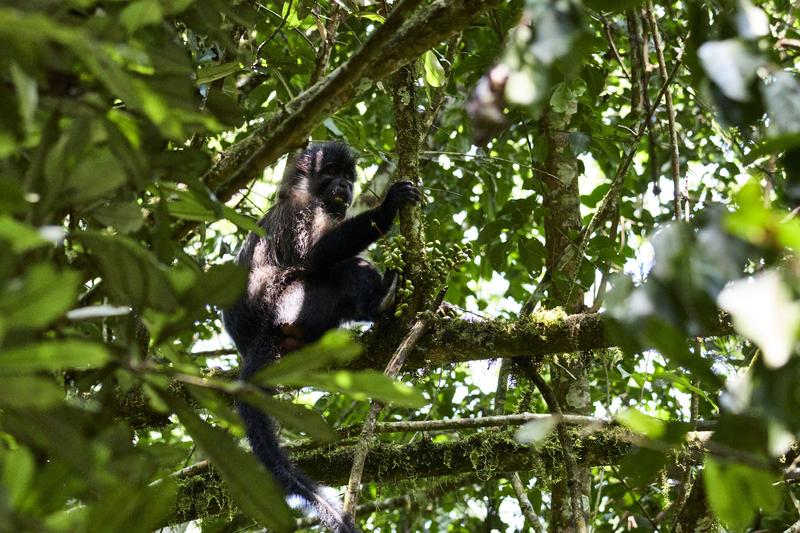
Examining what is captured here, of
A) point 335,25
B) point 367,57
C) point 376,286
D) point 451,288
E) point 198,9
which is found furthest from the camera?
point 451,288

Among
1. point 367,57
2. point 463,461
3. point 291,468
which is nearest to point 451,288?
point 463,461

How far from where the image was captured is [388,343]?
12.9ft

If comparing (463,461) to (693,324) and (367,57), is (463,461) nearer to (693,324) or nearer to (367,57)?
(367,57)

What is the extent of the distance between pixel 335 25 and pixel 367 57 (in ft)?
8.72

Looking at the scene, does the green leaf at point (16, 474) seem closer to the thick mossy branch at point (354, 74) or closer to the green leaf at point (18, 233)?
the green leaf at point (18, 233)

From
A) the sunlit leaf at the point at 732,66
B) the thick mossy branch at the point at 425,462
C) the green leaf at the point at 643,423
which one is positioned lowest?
the green leaf at the point at 643,423

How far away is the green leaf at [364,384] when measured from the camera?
902 millimetres

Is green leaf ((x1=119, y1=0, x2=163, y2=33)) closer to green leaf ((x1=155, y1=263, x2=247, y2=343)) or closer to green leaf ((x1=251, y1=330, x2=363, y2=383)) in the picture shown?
green leaf ((x1=155, y1=263, x2=247, y2=343))

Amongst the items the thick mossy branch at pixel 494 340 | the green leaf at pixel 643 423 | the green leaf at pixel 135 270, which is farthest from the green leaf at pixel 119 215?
the thick mossy branch at pixel 494 340

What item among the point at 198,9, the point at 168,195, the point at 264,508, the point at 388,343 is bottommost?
the point at 264,508

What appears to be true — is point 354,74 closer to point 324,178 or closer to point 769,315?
point 769,315

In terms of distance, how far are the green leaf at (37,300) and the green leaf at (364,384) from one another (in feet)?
0.93

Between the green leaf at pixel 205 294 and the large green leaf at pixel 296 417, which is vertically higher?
the green leaf at pixel 205 294

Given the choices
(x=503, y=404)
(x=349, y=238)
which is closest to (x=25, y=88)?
(x=503, y=404)
